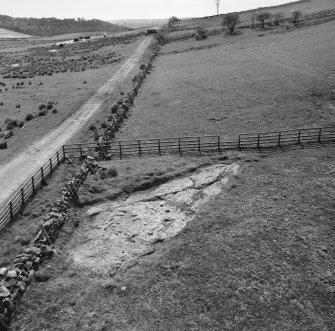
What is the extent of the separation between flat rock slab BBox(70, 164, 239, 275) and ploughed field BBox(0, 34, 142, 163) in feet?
46.7

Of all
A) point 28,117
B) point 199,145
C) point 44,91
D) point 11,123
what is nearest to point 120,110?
point 28,117

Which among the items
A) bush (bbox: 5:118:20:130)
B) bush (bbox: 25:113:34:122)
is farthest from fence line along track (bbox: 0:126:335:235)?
bush (bbox: 25:113:34:122)

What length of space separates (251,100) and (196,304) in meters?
32.3

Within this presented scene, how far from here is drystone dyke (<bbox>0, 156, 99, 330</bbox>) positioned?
1521 cm

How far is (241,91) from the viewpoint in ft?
155

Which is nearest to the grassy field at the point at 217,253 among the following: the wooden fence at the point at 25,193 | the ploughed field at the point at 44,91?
the wooden fence at the point at 25,193

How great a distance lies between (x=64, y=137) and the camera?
117 feet

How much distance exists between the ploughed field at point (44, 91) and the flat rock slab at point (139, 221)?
1424 centimetres

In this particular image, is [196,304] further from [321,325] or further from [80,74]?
[80,74]

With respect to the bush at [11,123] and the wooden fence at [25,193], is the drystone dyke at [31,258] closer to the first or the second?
the wooden fence at [25,193]

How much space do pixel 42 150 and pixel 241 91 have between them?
2685 centimetres

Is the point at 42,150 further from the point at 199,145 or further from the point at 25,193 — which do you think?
the point at 199,145

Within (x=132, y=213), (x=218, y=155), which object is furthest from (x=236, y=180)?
(x=132, y=213)

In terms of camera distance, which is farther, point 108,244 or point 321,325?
point 108,244
